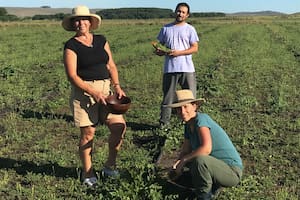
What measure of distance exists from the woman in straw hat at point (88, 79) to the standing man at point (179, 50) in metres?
1.73

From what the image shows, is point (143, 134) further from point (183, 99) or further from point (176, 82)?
point (183, 99)

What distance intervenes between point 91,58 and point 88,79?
242mm

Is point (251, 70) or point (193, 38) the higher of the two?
point (193, 38)

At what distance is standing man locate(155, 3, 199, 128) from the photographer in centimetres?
686

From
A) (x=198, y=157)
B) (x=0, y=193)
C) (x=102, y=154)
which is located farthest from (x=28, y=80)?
(x=198, y=157)

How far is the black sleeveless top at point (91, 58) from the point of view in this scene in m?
4.94

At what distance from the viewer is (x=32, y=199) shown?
4980 millimetres

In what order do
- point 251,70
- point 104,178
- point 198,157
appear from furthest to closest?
point 251,70 < point 104,178 < point 198,157

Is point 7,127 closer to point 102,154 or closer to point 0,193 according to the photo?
point 102,154

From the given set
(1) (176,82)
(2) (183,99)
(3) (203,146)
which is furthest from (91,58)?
(1) (176,82)

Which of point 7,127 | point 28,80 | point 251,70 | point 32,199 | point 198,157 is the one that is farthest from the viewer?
point 251,70

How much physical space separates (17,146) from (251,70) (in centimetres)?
973

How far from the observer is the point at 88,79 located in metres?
5.11

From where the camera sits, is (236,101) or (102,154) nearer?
(102,154)
